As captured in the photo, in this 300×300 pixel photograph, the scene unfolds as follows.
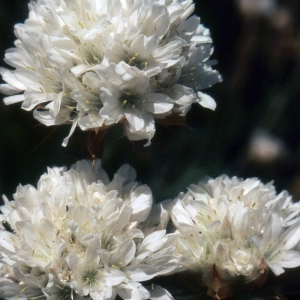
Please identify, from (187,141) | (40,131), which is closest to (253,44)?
(187,141)

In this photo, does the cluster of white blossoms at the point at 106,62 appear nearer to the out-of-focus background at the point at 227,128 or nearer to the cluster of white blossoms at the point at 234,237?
the cluster of white blossoms at the point at 234,237

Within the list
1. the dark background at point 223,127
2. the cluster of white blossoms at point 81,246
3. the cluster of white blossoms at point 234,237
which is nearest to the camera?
the cluster of white blossoms at point 81,246

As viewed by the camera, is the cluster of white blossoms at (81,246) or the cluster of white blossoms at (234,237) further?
the cluster of white blossoms at (234,237)

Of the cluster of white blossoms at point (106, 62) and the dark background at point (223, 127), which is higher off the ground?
the cluster of white blossoms at point (106, 62)

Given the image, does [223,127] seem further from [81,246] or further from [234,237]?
[81,246]

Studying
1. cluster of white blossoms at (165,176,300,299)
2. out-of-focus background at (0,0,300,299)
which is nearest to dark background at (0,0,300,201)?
out-of-focus background at (0,0,300,299)

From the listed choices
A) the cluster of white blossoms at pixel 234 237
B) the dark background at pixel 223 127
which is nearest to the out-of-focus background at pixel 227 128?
the dark background at pixel 223 127
